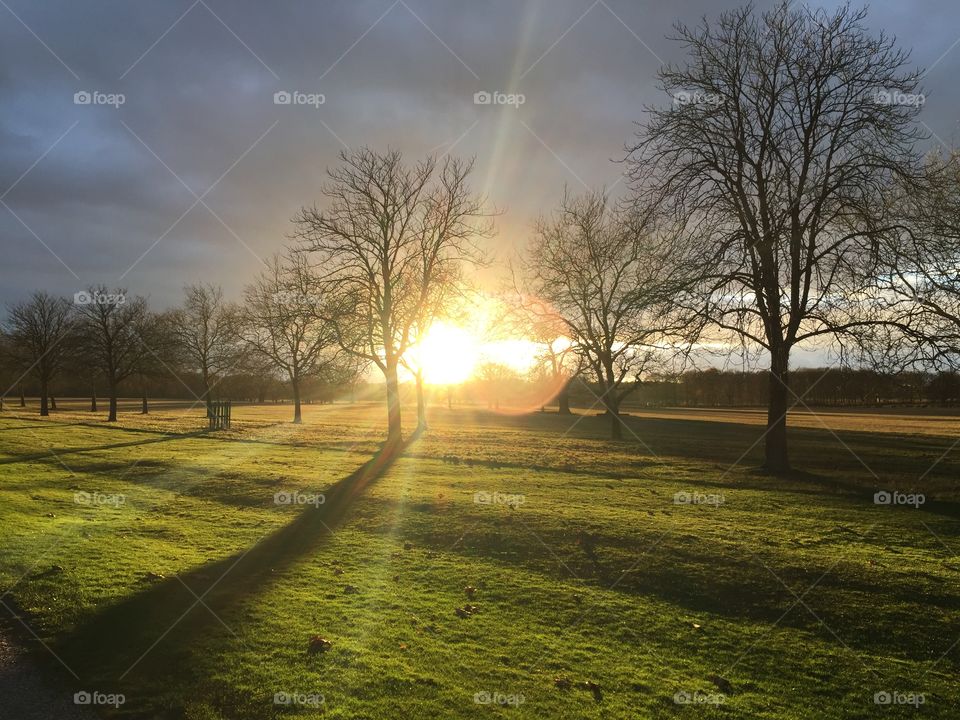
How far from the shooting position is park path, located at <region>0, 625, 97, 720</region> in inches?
196

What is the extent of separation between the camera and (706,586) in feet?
28.2

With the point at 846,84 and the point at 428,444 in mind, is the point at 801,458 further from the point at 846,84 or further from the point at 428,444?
the point at 428,444

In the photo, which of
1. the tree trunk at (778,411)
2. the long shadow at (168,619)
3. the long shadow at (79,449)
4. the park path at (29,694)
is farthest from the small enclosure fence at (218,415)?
the park path at (29,694)

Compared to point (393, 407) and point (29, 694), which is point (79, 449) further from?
point (29, 694)

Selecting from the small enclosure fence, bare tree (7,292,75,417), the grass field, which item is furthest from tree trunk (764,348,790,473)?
bare tree (7,292,75,417)

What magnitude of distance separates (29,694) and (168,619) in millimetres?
1675

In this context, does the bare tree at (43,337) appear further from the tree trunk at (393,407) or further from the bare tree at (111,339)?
the tree trunk at (393,407)

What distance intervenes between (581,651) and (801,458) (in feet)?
74.9

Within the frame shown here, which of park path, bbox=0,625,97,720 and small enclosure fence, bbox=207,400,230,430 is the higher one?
small enclosure fence, bbox=207,400,230,430

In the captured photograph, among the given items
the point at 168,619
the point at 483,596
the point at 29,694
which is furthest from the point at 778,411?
the point at 29,694

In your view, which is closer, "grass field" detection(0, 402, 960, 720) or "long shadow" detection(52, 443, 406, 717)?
"grass field" detection(0, 402, 960, 720)

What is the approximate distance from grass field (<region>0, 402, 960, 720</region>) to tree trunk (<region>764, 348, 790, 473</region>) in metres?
2.87

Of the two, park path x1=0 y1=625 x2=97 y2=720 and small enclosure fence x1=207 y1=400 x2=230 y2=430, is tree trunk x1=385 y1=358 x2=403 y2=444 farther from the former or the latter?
park path x1=0 y1=625 x2=97 y2=720

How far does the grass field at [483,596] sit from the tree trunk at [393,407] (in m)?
11.8
